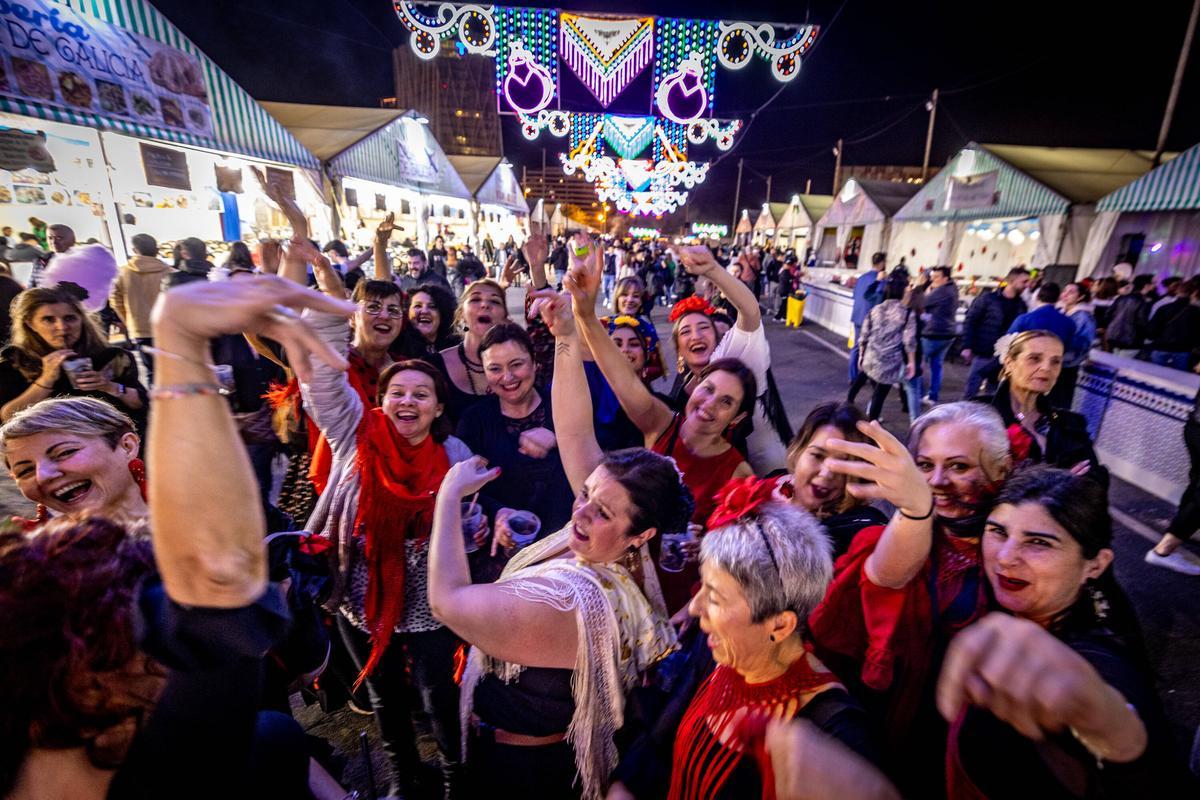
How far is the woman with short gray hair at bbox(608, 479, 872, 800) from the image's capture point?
1.21 metres

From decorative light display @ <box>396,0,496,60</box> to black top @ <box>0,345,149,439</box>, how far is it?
4.68 metres

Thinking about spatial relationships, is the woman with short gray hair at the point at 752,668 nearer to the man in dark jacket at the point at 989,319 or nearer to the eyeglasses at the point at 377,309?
the eyeglasses at the point at 377,309

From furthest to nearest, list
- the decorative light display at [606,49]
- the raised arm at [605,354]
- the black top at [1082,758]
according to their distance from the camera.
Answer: the decorative light display at [606,49]
the raised arm at [605,354]
the black top at [1082,758]

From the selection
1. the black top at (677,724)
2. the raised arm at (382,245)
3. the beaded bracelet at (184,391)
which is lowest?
the black top at (677,724)

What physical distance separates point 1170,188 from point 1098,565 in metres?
14.6

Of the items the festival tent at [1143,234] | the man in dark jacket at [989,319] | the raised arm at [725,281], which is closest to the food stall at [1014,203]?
the festival tent at [1143,234]

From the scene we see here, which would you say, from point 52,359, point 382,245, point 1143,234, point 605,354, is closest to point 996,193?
point 1143,234

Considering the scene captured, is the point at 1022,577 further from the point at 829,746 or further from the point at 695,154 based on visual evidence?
the point at 695,154

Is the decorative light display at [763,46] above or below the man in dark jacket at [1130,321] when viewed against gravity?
above

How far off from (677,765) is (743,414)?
1666 mm

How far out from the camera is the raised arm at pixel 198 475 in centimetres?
71

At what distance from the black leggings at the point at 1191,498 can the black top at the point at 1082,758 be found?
151 inches

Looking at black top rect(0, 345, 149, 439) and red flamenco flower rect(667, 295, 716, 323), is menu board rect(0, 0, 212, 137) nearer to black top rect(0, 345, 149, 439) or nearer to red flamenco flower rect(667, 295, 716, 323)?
black top rect(0, 345, 149, 439)

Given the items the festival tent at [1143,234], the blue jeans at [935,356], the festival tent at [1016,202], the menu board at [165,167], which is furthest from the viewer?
the festival tent at [1016,202]
